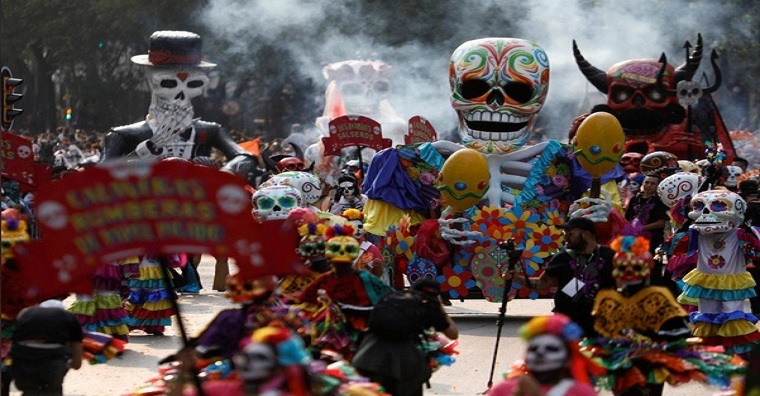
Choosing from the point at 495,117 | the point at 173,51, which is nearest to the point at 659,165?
the point at 495,117

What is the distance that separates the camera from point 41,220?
8438 millimetres

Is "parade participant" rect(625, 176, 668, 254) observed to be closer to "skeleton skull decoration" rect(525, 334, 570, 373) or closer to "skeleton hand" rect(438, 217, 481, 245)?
"skeleton hand" rect(438, 217, 481, 245)

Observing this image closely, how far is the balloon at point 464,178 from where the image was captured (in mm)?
15992

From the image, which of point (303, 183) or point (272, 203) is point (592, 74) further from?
point (272, 203)

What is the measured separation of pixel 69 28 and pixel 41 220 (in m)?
38.4

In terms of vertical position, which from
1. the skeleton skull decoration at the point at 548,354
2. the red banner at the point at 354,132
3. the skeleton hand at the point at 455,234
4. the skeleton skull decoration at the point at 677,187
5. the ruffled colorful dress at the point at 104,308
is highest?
the red banner at the point at 354,132

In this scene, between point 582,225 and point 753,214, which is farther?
point 753,214

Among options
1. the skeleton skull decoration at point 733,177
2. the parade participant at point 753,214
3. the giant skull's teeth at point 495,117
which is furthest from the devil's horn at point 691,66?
the giant skull's teeth at point 495,117

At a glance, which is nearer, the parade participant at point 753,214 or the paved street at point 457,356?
the paved street at point 457,356

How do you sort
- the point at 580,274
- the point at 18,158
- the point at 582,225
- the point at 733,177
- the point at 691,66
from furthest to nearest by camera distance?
the point at 691,66 < the point at 733,177 < the point at 18,158 < the point at 582,225 < the point at 580,274

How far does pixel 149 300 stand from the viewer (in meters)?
16.2

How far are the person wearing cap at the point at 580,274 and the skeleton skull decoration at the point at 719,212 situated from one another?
3549 millimetres

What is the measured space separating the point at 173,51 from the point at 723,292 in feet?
31.4

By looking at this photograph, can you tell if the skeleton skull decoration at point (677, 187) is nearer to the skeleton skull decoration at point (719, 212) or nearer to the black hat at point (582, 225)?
the skeleton skull decoration at point (719, 212)
